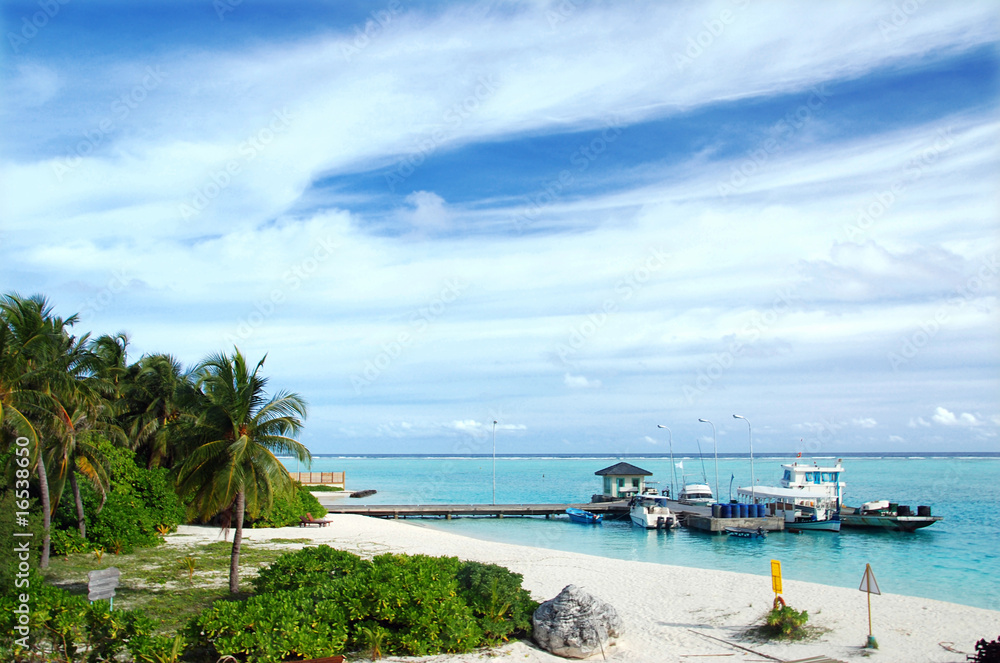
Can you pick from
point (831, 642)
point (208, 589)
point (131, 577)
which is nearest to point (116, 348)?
point (131, 577)

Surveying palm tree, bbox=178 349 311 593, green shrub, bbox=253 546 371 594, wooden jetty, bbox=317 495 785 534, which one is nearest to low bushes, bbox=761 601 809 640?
green shrub, bbox=253 546 371 594

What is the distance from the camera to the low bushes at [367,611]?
11.5 m

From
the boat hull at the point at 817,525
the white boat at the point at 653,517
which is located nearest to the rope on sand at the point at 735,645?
the white boat at the point at 653,517

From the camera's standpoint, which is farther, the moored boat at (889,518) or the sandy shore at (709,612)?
the moored boat at (889,518)

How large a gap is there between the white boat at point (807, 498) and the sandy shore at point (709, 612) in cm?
2253

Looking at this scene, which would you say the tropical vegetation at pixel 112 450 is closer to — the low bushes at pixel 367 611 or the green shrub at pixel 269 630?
the low bushes at pixel 367 611

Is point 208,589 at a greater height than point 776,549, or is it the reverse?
point 208,589

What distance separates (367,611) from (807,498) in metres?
45.3

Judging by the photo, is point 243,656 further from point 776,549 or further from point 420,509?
point 420,509

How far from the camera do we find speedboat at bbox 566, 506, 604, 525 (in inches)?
2039

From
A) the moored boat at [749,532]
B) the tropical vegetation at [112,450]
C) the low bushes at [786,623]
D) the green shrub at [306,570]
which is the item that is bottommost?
the moored boat at [749,532]

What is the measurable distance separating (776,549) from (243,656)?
116 feet

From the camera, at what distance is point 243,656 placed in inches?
454

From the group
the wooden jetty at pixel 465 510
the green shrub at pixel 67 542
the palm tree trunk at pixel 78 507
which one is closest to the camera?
the green shrub at pixel 67 542
